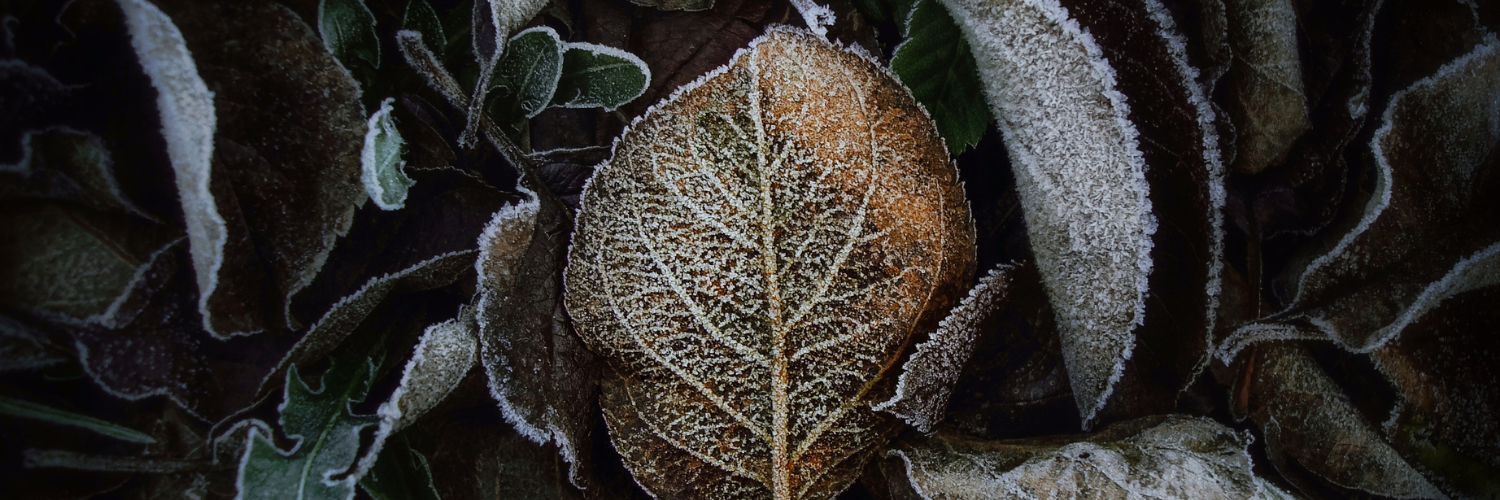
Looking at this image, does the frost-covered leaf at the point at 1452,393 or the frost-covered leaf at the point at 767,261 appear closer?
the frost-covered leaf at the point at 767,261

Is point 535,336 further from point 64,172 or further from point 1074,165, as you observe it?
point 1074,165

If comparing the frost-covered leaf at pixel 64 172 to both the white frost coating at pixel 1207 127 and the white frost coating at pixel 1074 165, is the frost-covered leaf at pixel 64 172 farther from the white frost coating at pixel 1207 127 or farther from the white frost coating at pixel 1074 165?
the white frost coating at pixel 1207 127

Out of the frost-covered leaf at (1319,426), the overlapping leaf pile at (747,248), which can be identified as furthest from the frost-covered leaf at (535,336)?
the frost-covered leaf at (1319,426)

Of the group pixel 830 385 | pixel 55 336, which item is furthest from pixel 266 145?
pixel 830 385

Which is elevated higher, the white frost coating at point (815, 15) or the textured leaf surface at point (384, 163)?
the white frost coating at point (815, 15)

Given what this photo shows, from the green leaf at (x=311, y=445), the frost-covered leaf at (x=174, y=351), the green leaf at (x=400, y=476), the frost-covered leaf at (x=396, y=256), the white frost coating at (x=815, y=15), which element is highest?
the white frost coating at (x=815, y=15)

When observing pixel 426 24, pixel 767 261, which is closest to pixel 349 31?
pixel 426 24
